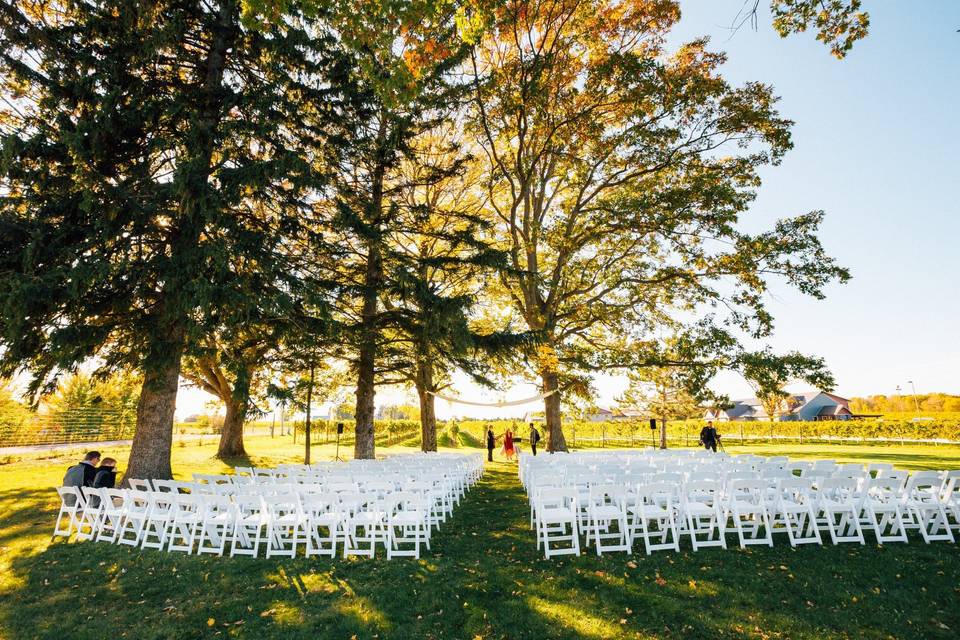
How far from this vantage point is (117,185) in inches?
371

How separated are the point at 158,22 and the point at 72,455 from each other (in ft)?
57.8

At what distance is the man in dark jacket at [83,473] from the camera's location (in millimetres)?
7582

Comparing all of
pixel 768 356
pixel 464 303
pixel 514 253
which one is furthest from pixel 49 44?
pixel 768 356

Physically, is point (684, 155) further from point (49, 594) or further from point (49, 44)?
point (49, 594)

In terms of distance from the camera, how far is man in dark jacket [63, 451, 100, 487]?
7.58 meters

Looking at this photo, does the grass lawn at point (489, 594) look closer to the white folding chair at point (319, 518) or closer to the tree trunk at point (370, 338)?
the white folding chair at point (319, 518)

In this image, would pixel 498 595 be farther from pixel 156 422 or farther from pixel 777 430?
pixel 777 430

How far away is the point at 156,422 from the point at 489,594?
9230 millimetres

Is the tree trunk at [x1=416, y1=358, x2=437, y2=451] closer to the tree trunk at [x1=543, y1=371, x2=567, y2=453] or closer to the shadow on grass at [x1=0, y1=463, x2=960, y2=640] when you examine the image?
the tree trunk at [x1=543, y1=371, x2=567, y2=453]

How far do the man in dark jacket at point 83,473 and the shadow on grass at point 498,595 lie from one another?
140 cm

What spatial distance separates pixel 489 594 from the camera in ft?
15.7

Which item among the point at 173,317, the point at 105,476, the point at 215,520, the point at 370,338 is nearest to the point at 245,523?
the point at 215,520

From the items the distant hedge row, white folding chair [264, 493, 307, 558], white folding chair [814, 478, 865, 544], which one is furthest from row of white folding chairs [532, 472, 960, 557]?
the distant hedge row

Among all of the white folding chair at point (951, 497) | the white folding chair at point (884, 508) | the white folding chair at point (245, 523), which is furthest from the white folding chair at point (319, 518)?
the white folding chair at point (951, 497)
